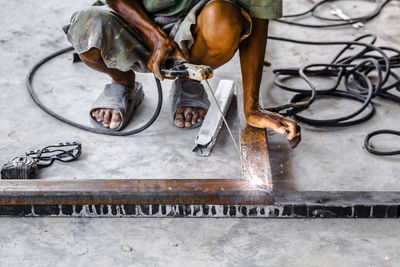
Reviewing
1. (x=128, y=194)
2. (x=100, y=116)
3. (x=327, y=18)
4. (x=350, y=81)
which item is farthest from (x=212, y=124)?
(x=327, y=18)

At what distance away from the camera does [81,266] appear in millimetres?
1724

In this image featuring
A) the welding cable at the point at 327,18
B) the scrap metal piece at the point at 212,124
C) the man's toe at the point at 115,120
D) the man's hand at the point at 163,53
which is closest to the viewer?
the man's hand at the point at 163,53

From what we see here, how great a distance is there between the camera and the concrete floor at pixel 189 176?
5.81 ft

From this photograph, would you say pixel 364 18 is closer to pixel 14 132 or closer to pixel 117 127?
pixel 117 127

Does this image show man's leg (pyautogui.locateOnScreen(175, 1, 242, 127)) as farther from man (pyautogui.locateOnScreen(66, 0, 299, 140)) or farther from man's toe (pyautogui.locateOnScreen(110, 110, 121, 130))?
man's toe (pyautogui.locateOnScreen(110, 110, 121, 130))

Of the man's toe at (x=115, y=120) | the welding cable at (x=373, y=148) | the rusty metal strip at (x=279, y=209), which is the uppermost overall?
the man's toe at (x=115, y=120)

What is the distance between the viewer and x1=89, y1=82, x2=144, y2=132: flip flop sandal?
98.2 inches

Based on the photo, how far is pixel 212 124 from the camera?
7.91ft

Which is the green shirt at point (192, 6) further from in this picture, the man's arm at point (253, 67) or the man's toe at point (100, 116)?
the man's toe at point (100, 116)

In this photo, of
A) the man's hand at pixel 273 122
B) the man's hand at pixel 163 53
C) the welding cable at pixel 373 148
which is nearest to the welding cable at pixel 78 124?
the man's hand at pixel 163 53

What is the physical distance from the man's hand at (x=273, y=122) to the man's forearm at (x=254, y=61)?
0.04 metres

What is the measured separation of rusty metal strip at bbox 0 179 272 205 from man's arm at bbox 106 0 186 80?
464mm

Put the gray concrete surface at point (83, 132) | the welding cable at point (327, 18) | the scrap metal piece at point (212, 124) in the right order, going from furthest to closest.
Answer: the welding cable at point (327, 18) < the scrap metal piece at point (212, 124) < the gray concrete surface at point (83, 132)

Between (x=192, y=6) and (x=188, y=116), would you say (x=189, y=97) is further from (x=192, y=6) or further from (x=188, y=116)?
(x=192, y=6)
